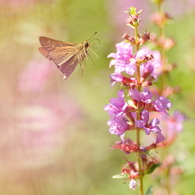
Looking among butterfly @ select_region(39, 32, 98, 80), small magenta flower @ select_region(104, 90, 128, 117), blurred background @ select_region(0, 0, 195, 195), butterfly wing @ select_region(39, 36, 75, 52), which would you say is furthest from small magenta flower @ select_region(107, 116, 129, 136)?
blurred background @ select_region(0, 0, 195, 195)

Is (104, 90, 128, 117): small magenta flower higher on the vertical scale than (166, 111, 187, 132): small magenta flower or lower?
higher

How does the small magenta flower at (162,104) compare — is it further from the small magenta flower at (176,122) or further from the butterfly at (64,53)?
the small magenta flower at (176,122)

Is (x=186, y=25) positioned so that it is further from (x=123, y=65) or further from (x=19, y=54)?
(x=123, y=65)

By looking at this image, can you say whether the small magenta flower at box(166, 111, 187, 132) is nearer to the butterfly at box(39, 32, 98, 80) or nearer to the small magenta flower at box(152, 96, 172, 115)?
the butterfly at box(39, 32, 98, 80)

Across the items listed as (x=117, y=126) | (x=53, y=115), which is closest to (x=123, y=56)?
(x=117, y=126)

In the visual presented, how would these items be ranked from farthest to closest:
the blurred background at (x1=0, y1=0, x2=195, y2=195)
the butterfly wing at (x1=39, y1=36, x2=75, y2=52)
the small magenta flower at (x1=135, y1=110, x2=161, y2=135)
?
1. the blurred background at (x1=0, y1=0, x2=195, y2=195)
2. the butterfly wing at (x1=39, y1=36, x2=75, y2=52)
3. the small magenta flower at (x1=135, y1=110, x2=161, y2=135)

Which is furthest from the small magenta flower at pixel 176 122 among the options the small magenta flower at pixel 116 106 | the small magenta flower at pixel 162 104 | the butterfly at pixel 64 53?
the small magenta flower at pixel 116 106
